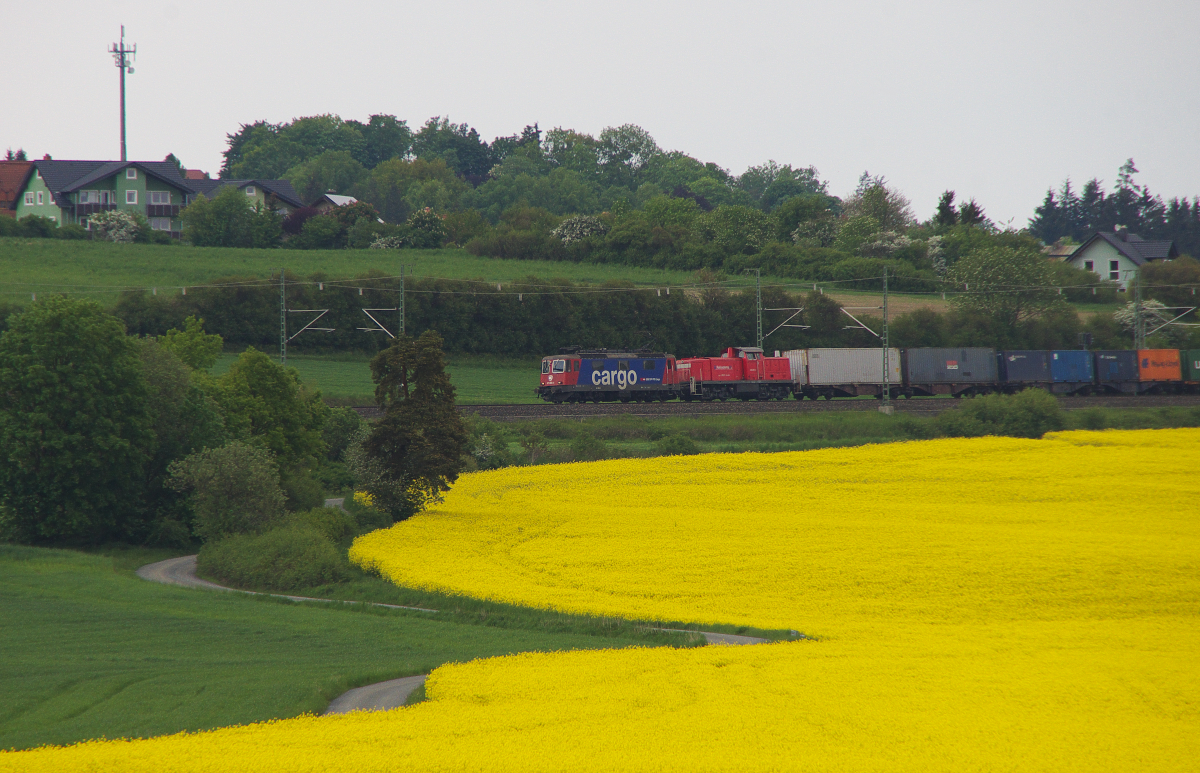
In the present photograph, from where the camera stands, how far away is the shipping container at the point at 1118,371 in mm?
71375

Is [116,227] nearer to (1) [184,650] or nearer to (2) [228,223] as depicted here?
(2) [228,223]

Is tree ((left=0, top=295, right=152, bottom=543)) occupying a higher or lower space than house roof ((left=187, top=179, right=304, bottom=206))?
lower

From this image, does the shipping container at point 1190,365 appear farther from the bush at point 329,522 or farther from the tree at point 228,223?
the tree at point 228,223

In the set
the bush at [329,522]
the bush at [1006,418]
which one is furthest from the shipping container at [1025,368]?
the bush at [329,522]

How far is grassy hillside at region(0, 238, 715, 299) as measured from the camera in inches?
3455

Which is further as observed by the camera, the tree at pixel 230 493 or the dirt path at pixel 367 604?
the tree at pixel 230 493

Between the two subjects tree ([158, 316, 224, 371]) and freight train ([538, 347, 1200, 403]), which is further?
freight train ([538, 347, 1200, 403])

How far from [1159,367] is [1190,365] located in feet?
8.40

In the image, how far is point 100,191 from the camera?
12169 centimetres

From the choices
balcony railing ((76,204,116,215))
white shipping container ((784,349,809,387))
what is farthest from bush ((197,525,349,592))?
balcony railing ((76,204,116,215))

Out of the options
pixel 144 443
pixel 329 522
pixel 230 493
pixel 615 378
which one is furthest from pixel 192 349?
pixel 615 378

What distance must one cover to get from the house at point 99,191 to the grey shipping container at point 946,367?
331 ft

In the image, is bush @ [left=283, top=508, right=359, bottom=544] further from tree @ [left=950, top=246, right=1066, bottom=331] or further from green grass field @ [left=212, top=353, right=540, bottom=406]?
tree @ [left=950, top=246, right=1066, bottom=331]

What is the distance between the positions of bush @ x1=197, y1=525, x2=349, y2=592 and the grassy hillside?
190ft
